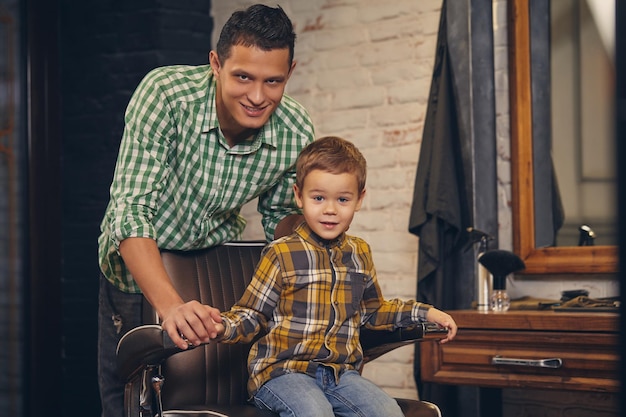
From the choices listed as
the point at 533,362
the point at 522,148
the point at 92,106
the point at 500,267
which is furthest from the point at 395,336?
the point at 92,106

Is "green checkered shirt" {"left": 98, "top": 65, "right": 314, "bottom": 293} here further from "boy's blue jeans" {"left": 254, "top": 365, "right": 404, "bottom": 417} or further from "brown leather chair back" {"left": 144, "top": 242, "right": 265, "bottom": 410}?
"boy's blue jeans" {"left": 254, "top": 365, "right": 404, "bottom": 417}

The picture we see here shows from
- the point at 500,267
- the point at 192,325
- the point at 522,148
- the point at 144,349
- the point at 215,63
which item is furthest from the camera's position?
the point at 522,148

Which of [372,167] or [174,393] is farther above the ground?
[372,167]

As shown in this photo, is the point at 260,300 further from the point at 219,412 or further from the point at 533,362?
the point at 533,362

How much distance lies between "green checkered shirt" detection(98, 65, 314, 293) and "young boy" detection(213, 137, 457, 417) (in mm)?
149

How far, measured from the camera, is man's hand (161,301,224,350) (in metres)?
1.47

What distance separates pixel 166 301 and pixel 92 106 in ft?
7.70

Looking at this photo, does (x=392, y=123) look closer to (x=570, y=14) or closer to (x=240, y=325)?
(x=570, y=14)

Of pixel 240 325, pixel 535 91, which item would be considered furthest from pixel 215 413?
pixel 535 91

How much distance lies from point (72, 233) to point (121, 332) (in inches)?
77.8

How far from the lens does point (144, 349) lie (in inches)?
62.0

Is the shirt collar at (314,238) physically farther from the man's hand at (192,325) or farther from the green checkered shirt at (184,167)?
→ the man's hand at (192,325)

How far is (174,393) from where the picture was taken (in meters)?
1.85

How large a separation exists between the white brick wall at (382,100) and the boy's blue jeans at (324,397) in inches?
58.1
